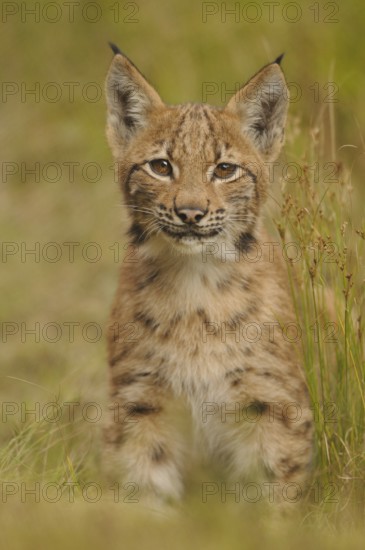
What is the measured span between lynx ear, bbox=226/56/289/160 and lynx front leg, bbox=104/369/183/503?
125cm

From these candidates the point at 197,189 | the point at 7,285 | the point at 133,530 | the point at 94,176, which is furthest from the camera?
the point at 94,176

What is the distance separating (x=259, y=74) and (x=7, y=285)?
361cm

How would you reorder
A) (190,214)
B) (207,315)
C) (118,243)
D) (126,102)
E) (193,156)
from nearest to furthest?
(190,214) < (193,156) < (207,315) < (126,102) < (118,243)

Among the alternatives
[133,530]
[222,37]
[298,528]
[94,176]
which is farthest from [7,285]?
[133,530]

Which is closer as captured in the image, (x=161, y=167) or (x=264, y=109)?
(x=161, y=167)

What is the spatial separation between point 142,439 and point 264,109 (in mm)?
1670

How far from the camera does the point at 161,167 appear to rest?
4891 millimetres

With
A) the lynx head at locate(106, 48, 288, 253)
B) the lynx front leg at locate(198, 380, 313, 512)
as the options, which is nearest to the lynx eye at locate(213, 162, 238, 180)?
the lynx head at locate(106, 48, 288, 253)

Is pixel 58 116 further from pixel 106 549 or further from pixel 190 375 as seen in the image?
pixel 106 549

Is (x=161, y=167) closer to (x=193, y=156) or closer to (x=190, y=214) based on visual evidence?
(x=193, y=156)

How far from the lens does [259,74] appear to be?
4.95 m

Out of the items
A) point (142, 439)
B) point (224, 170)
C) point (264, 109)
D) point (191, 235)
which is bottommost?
point (142, 439)

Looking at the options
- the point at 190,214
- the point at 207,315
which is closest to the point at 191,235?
the point at 190,214

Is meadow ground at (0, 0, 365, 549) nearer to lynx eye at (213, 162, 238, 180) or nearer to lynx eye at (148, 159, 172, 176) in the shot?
lynx eye at (213, 162, 238, 180)
